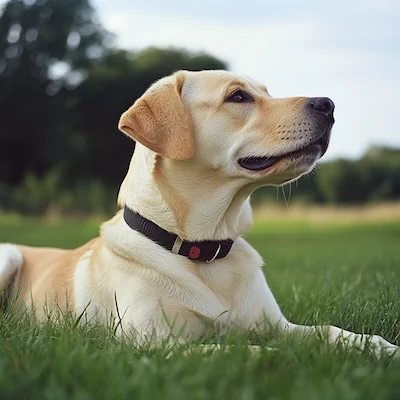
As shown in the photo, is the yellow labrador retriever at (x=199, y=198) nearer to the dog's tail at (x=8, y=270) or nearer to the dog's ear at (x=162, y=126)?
the dog's ear at (x=162, y=126)

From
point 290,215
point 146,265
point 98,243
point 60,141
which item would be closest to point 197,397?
point 146,265

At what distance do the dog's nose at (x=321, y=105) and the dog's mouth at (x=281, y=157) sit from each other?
0.11 m

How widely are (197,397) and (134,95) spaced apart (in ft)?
→ 104

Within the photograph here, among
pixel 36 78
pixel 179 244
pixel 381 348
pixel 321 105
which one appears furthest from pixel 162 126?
pixel 36 78

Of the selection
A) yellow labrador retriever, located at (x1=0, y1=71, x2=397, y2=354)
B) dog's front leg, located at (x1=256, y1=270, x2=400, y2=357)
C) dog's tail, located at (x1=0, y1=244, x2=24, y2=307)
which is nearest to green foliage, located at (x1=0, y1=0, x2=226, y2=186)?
dog's tail, located at (x1=0, y1=244, x2=24, y2=307)

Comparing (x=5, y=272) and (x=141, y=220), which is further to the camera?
(x=5, y=272)

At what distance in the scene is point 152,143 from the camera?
3264 mm

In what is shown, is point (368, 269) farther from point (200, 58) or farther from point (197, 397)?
point (200, 58)

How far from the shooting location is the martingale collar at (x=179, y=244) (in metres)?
3.29

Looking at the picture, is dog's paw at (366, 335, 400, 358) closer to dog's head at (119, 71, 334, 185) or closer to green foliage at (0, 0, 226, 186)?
dog's head at (119, 71, 334, 185)

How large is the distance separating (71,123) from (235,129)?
27.9 meters

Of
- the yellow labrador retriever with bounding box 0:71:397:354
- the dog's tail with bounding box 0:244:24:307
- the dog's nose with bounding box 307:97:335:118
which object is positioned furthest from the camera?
the dog's tail with bounding box 0:244:24:307

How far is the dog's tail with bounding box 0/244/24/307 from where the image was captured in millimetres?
4223

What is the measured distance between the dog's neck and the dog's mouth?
0.37ft
